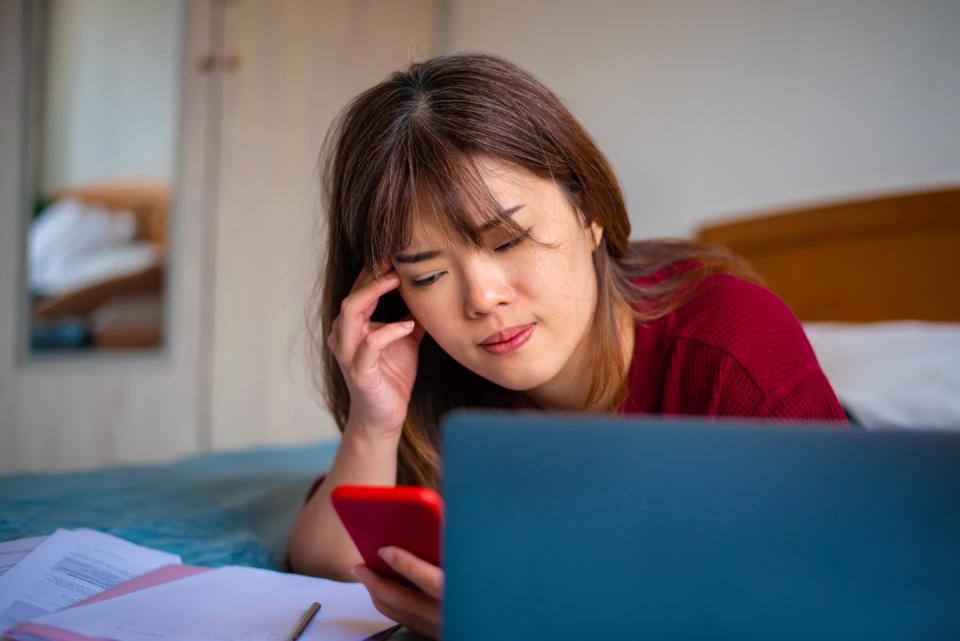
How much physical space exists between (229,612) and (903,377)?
123cm

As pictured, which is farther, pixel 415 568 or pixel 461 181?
pixel 461 181

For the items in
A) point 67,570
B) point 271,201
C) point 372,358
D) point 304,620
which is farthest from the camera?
point 271,201

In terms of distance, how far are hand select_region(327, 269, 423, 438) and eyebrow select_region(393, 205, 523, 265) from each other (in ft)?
0.21

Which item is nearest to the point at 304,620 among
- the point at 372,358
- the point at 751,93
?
the point at 372,358

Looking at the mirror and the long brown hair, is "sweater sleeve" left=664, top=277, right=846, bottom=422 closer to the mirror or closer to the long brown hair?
the long brown hair

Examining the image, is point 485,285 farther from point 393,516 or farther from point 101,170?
point 101,170

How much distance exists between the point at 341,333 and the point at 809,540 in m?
0.72

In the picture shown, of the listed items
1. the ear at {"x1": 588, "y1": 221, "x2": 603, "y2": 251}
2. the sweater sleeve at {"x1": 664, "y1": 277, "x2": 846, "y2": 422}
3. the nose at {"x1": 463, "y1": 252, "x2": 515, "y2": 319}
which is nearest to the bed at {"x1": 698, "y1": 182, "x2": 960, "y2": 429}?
the sweater sleeve at {"x1": 664, "y1": 277, "x2": 846, "y2": 422}

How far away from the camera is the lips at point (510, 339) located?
965 millimetres

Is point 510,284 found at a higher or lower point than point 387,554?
higher

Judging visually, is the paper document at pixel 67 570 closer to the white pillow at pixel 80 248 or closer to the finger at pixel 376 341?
the finger at pixel 376 341

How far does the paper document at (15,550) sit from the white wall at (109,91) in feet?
6.59

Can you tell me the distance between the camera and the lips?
0.97 metres

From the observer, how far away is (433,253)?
3.06ft
